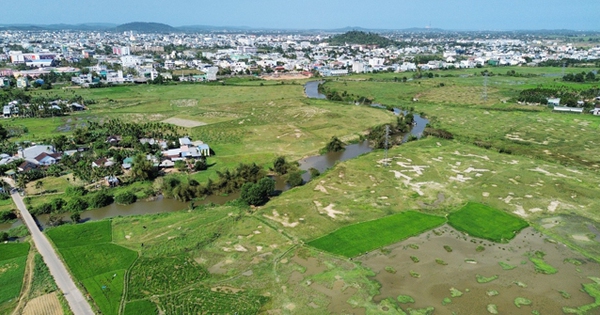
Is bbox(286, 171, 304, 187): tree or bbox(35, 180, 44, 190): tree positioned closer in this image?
bbox(35, 180, 44, 190): tree

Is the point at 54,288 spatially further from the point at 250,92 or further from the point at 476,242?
the point at 250,92

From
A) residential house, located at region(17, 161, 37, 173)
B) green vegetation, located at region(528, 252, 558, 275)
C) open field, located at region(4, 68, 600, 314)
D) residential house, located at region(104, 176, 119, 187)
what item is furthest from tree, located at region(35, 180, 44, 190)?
green vegetation, located at region(528, 252, 558, 275)

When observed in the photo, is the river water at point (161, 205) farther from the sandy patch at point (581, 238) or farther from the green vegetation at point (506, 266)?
the sandy patch at point (581, 238)

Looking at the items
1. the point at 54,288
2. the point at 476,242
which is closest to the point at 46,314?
the point at 54,288

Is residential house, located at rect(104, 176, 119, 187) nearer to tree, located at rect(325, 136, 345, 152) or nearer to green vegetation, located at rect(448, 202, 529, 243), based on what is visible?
tree, located at rect(325, 136, 345, 152)

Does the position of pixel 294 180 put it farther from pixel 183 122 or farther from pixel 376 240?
pixel 183 122

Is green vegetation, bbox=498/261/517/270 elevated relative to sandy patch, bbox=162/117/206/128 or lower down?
lower down

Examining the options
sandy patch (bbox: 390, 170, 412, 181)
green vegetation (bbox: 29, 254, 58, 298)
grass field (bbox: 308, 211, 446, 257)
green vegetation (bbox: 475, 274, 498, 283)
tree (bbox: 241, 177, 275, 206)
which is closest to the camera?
green vegetation (bbox: 29, 254, 58, 298)
